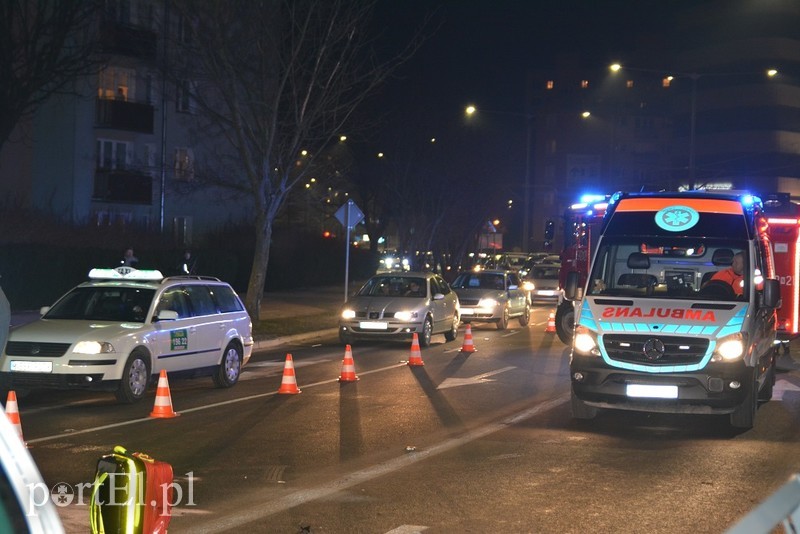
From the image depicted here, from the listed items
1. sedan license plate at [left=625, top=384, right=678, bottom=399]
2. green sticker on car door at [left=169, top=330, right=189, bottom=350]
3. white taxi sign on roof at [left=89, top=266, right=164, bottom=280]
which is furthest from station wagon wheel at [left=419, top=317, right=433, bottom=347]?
sedan license plate at [left=625, top=384, right=678, bottom=399]

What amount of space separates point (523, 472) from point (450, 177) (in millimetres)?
38656

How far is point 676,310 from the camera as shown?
11445 mm

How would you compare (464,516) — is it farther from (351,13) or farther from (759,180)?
(759,180)

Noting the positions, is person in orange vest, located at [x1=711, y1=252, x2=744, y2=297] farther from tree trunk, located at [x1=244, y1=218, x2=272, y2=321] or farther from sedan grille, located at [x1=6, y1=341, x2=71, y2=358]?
tree trunk, located at [x1=244, y1=218, x2=272, y2=321]

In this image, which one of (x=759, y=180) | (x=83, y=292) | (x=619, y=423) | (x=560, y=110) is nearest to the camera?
(x=619, y=423)

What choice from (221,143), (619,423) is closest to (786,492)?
(619,423)

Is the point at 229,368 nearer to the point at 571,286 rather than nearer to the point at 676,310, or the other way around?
the point at 571,286

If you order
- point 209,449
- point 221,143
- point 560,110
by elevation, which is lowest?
point 209,449

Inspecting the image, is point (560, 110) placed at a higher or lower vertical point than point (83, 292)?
higher

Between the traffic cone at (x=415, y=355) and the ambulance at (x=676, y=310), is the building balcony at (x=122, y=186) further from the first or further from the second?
the ambulance at (x=676, y=310)

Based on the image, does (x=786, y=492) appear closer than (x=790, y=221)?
Yes

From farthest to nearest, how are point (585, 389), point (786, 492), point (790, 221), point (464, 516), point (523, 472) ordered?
point (790, 221)
point (585, 389)
point (523, 472)
point (464, 516)
point (786, 492)

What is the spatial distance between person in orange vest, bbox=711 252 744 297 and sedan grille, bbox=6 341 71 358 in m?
7.86

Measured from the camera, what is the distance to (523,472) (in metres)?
9.15
